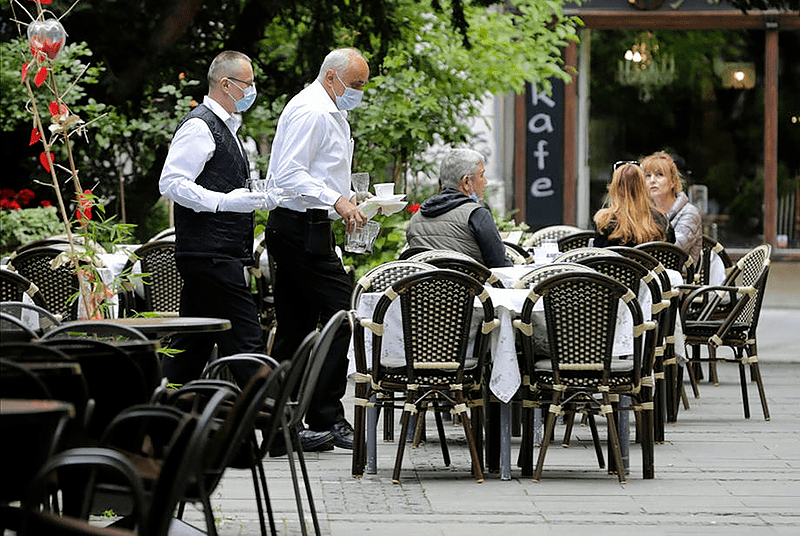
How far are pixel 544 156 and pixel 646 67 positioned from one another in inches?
68.9

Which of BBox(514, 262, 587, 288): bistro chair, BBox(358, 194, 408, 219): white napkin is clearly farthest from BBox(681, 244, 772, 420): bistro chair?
BBox(358, 194, 408, 219): white napkin

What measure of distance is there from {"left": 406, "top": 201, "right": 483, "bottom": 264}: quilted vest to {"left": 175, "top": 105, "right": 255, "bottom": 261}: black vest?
1.41m

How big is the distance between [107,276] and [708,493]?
4.35 metres

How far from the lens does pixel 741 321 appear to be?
9688 millimetres

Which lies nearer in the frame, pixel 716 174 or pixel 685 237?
pixel 685 237

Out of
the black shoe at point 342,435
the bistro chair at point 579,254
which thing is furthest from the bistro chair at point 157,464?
the bistro chair at point 579,254

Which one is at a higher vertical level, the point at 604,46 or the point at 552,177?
the point at 604,46

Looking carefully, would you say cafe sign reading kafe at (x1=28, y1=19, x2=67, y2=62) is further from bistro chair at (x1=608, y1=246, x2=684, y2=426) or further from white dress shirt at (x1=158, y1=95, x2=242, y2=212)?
bistro chair at (x1=608, y1=246, x2=684, y2=426)

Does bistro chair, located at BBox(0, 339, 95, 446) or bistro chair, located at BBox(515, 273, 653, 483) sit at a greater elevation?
bistro chair, located at BBox(0, 339, 95, 446)

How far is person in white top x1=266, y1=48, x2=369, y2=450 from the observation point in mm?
7641

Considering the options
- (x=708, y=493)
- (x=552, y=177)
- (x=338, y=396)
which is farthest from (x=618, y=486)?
(x=552, y=177)

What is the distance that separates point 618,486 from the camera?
22.8ft

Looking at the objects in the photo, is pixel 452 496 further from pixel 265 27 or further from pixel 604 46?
pixel 604 46

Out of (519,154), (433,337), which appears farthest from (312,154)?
(519,154)
